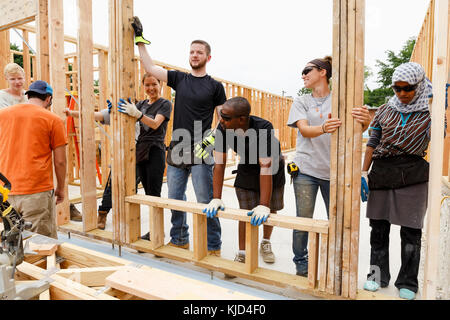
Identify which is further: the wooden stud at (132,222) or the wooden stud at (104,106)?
the wooden stud at (104,106)

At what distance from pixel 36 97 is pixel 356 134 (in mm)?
2204

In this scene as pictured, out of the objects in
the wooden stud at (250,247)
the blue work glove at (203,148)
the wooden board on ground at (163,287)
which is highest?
the blue work glove at (203,148)

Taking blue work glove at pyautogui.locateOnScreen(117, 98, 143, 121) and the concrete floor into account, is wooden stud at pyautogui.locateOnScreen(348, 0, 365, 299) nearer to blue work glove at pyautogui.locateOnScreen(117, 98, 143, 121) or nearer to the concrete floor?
the concrete floor

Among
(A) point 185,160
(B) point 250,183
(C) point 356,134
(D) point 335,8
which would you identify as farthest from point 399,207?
(A) point 185,160

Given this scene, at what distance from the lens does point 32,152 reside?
2.22 meters

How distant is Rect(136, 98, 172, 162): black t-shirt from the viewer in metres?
2.92

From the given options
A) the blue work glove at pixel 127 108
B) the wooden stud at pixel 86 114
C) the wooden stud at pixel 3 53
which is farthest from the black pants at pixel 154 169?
the wooden stud at pixel 3 53

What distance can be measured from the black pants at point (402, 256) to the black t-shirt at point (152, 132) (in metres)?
1.95

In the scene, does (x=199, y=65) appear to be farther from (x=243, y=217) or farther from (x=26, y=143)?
(x=26, y=143)

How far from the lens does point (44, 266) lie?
174cm

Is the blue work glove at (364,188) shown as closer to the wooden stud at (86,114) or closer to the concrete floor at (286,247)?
the concrete floor at (286,247)

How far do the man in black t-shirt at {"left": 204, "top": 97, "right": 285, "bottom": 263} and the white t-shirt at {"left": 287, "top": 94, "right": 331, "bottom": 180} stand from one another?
0.22m

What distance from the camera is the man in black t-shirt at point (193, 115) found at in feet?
8.32

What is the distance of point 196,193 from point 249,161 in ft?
1.79
